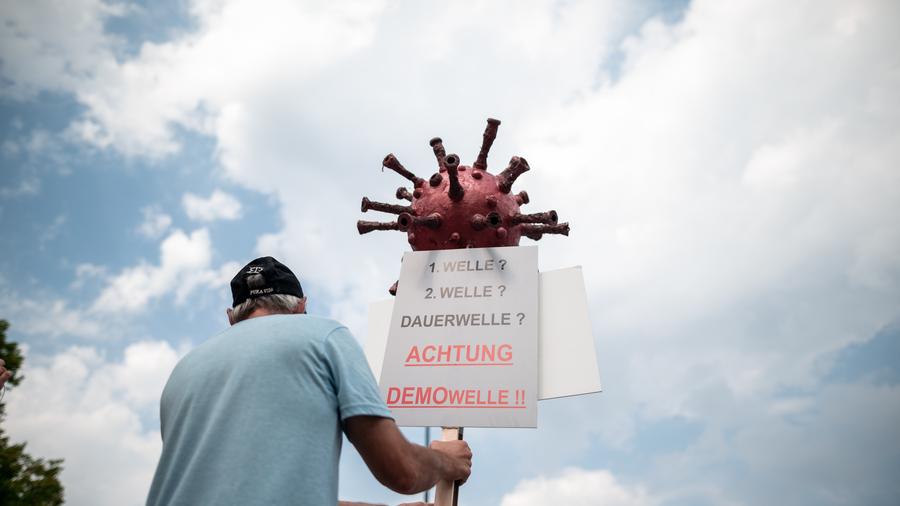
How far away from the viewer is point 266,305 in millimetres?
2246

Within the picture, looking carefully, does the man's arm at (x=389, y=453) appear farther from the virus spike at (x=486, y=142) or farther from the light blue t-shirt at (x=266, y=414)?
the virus spike at (x=486, y=142)

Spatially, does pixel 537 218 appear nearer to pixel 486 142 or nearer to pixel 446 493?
pixel 486 142

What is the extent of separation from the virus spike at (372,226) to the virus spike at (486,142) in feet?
1.81

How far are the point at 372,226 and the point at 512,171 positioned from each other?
81cm

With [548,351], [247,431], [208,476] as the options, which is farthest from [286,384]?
[548,351]

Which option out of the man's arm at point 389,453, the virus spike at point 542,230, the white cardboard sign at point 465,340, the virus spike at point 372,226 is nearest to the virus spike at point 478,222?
the white cardboard sign at point 465,340

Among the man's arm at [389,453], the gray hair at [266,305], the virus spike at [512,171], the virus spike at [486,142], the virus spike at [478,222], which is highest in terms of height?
the virus spike at [486,142]

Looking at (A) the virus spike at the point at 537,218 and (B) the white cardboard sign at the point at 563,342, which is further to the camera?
(A) the virus spike at the point at 537,218

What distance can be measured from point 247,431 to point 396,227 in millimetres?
1848

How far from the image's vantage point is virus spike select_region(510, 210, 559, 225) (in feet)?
11.0

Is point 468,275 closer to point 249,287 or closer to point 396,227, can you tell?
point 396,227

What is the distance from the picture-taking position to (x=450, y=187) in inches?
129

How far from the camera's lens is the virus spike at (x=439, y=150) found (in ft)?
11.5

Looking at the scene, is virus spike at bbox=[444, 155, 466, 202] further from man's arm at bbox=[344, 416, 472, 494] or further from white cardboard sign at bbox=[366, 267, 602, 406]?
man's arm at bbox=[344, 416, 472, 494]
